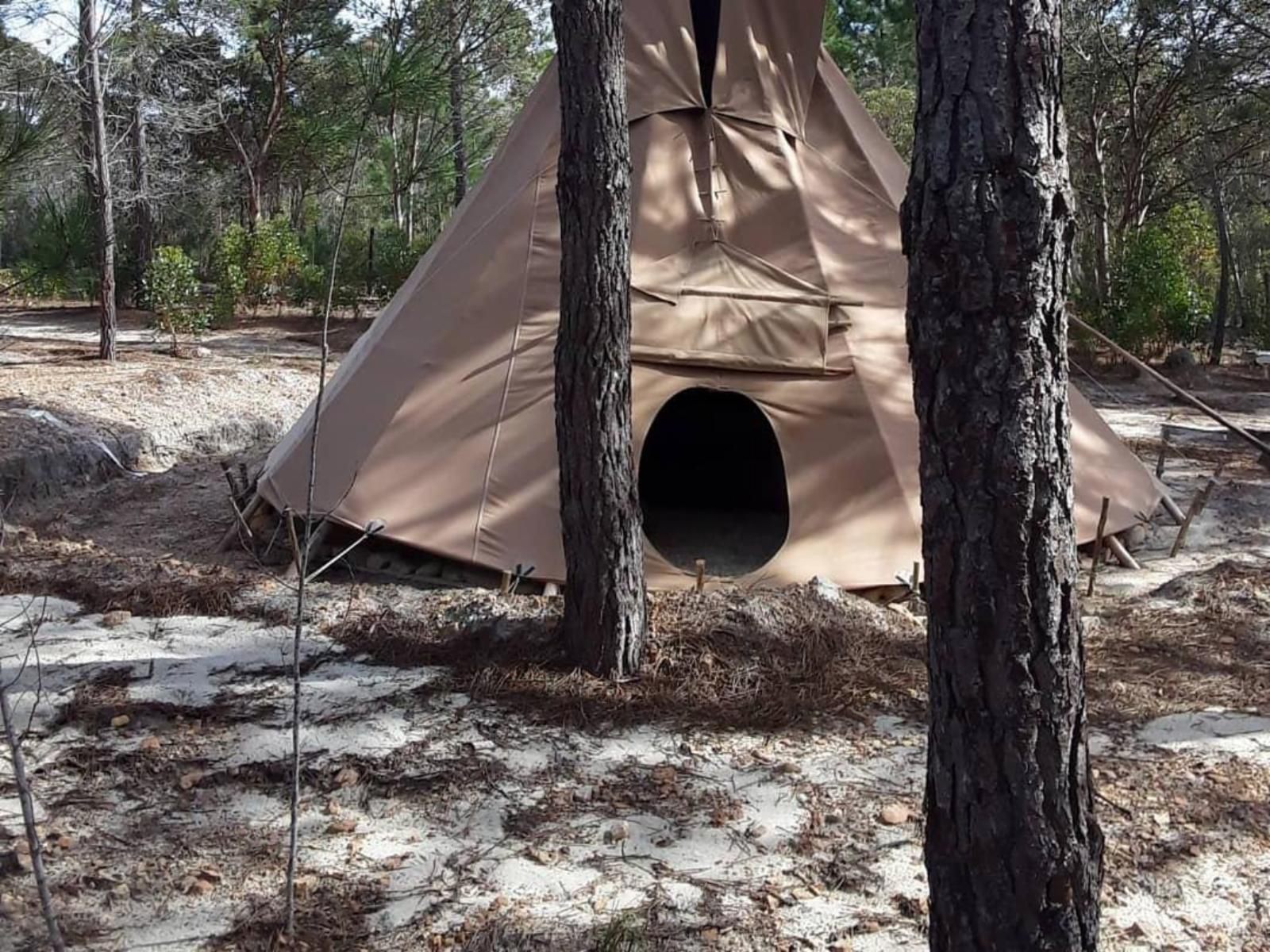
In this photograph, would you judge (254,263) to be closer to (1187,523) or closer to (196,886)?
(1187,523)

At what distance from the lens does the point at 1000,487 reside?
77.3 inches

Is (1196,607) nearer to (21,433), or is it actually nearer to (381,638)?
(381,638)

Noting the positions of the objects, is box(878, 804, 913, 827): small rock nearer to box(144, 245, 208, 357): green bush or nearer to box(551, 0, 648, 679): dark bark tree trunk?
box(551, 0, 648, 679): dark bark tree trunk

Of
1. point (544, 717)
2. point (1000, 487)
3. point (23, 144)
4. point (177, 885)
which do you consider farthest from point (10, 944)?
point (23, 144)

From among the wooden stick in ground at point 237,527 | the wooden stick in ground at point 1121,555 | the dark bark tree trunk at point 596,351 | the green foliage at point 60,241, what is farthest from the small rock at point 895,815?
the green foliage at point 60,241

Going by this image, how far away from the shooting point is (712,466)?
8289 millimetres

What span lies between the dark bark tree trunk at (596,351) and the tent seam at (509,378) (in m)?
1.17

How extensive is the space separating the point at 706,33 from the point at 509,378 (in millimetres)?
2450

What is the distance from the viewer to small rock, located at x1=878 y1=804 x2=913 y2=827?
135 inches

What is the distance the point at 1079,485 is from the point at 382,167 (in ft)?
99.3

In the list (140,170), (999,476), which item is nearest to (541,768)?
(999,476)

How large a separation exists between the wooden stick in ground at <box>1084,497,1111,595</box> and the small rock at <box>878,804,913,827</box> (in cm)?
243

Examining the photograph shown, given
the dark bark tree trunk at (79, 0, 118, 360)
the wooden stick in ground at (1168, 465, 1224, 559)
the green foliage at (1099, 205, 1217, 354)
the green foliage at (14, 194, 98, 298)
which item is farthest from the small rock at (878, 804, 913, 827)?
the green foliage at (1099, 205, 1217, 354)

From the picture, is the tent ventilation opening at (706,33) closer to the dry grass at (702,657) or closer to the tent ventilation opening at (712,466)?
the tent ventilation opening at (712,466)
